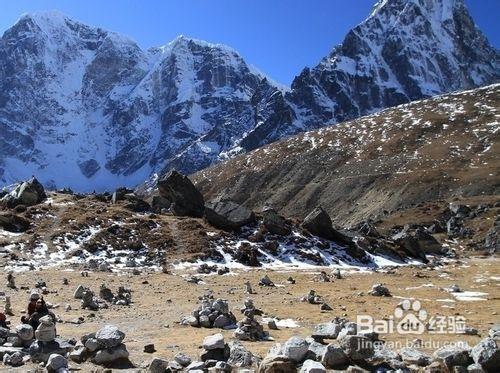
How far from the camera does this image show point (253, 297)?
27.3 meters

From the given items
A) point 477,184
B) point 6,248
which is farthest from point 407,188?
point 6,248

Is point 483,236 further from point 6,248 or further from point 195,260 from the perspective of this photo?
point 6,248

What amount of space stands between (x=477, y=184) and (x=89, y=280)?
114610 mm

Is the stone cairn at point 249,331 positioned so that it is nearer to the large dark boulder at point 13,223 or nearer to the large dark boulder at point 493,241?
the large dark boulder at point 13,223

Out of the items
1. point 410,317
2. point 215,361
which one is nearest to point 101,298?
point 215,361

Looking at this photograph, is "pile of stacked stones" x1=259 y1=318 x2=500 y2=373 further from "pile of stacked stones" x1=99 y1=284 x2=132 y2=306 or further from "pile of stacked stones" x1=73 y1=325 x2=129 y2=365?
"pile of stacked stones" x1=99 y1=284 x2=132 y2=306

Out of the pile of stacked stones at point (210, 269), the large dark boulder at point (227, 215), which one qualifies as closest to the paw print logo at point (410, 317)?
the pile of stacked stones at point (210, 269)

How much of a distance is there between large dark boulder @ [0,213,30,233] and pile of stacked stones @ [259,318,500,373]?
4244 centimetres

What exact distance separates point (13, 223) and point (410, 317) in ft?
134

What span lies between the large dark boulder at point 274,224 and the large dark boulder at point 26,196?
26.1 m

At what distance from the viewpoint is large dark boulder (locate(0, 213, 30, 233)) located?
49.4 m

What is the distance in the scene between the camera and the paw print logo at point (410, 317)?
57.1ft

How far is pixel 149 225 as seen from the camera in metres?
52.7

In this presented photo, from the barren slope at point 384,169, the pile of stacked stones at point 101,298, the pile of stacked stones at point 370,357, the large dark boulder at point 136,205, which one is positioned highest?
the barren slope at point 384,169
